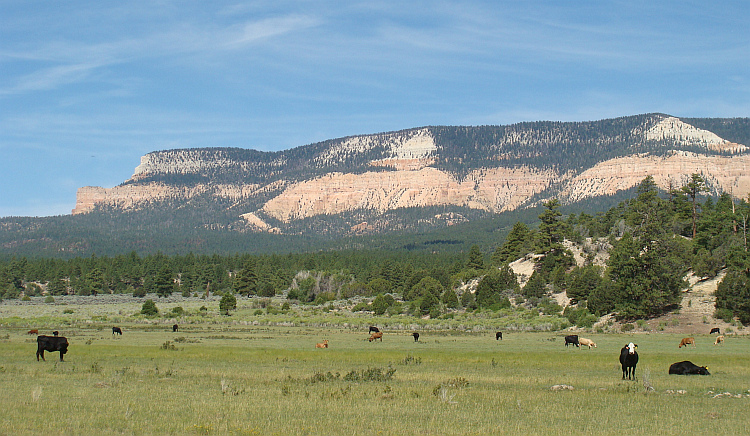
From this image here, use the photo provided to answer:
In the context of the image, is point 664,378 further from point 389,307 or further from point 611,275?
point 389,307

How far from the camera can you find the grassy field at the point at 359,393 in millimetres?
16062

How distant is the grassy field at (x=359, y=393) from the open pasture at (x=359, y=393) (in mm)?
48

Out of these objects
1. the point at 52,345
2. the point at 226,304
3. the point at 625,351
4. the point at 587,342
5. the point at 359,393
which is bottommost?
the point at 226,304

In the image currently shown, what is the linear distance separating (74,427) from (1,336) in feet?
116

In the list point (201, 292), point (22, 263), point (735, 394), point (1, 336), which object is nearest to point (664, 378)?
point (735, 394)

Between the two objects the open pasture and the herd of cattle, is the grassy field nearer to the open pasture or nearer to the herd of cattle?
the open pasture

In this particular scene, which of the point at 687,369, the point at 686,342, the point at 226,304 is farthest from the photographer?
the point at 226,304

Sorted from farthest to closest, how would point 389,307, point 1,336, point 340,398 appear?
point 389,307 → point 1,336 → point 340,398

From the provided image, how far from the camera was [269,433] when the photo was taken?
50.2ft

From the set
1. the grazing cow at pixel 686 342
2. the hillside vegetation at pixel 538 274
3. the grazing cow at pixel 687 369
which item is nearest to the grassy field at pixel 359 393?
the grazing cow at pixel 687 369

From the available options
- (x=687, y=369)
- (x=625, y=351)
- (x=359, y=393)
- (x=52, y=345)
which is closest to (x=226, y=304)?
(x=52, y=345)

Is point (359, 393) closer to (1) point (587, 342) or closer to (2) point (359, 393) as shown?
(2) point (359, 393)

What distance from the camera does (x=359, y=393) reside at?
21172 mm

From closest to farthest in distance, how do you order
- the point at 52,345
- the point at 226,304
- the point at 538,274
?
the point at 52,345, the point at 538,274, the point at 226,304
